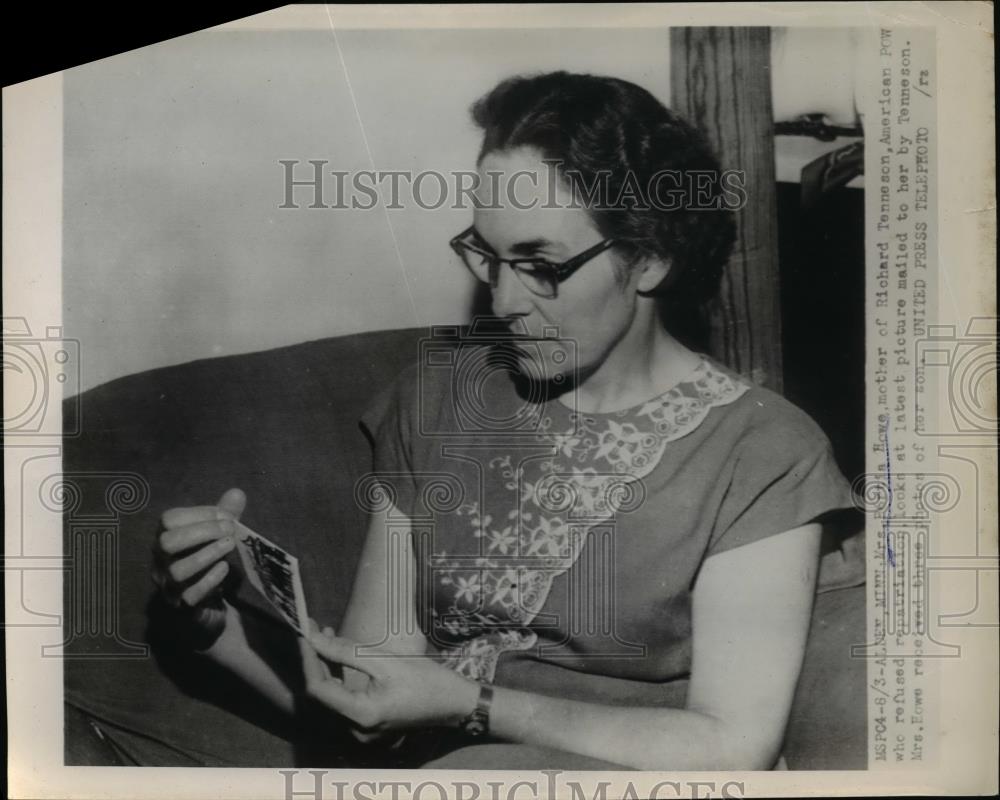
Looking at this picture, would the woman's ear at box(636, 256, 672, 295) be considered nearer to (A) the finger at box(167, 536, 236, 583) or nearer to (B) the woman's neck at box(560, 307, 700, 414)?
(B) the woman's neck at box(560, 307, 700, 414)

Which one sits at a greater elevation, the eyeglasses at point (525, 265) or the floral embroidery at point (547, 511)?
the eyeglasses at point (525, 265)

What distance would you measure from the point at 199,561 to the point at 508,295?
903mm

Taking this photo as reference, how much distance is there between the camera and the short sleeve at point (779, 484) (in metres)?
2.03

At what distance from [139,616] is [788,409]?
1.53m

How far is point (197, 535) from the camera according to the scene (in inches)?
81.8

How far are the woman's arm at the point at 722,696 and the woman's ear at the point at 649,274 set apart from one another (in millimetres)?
609

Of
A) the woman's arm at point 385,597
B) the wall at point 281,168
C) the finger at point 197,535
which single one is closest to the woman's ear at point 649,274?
the wall at point 281,168

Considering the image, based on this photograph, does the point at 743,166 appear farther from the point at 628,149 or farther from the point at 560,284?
the point at 560,284

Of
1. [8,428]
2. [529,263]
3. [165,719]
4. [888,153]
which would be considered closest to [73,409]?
[8,428]

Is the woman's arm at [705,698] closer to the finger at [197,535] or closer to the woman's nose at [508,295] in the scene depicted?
the finger at [197,535]

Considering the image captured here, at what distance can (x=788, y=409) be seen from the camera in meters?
2.07

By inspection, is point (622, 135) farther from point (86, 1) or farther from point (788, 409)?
point (86, 1)

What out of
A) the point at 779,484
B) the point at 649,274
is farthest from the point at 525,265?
the point at 779,484

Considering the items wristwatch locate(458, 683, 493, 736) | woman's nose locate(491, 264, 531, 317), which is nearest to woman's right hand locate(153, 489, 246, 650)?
wristwatch locate(458, 683, 493, 736)
